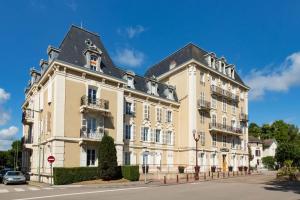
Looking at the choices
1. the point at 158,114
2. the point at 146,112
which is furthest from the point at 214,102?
the point at 146,112

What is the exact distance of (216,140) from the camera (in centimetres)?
4450

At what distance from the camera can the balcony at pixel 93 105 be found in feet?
98.6

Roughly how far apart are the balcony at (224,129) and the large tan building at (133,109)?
14cm

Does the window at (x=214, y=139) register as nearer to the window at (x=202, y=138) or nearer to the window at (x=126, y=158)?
the window at (x=202, y=138)

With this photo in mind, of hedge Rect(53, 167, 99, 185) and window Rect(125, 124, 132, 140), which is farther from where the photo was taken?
window Rect(125, 124, 132, 140)

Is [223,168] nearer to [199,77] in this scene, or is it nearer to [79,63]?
[199,77]

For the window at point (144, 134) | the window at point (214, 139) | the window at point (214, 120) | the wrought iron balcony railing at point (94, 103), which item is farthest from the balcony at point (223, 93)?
the wrought iron balcony railing at point (94, 103)

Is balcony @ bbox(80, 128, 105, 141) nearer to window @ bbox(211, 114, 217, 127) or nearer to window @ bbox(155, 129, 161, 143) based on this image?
window @ bbox(155, 129, 161, 143)

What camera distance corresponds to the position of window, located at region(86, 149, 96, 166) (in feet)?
99.3

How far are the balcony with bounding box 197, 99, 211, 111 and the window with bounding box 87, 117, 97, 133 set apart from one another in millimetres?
15313

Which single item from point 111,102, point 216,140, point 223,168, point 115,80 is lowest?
point 223,168

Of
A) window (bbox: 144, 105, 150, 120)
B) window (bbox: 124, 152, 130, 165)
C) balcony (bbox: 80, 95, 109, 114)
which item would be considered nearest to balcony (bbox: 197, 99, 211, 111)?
window (bbox: 144, 105, 150, 120)

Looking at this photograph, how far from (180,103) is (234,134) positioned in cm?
1008

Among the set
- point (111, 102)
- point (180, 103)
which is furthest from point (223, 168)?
point (111, 102)
